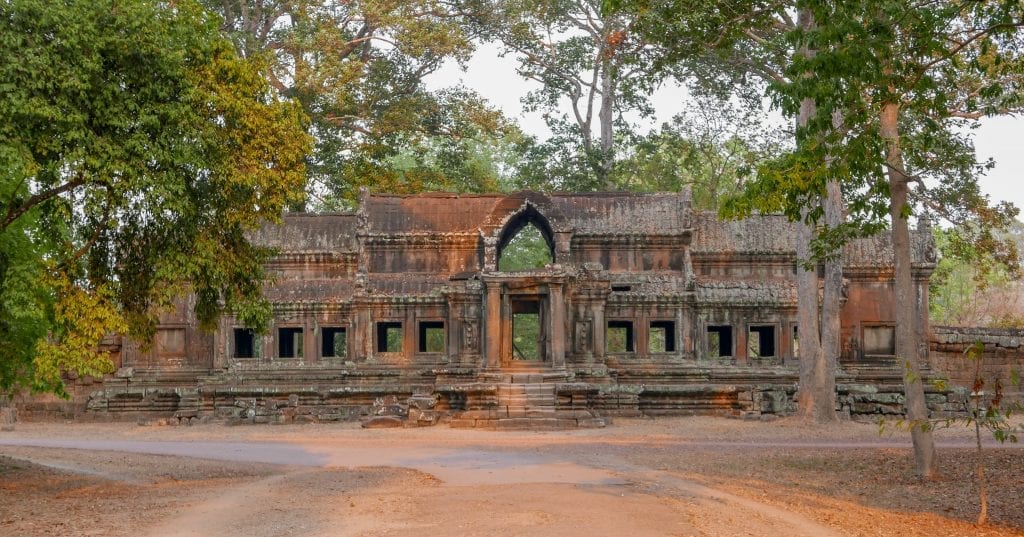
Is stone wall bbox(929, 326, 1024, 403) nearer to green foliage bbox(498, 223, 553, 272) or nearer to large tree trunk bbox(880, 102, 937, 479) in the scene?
large tree trunk bbox(880, 102, 937, 479)

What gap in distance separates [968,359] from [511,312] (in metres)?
13.3

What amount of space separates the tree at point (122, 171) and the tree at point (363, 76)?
19.5m

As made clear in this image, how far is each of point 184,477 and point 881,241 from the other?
2228 centimetres

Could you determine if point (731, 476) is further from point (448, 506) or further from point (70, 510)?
point (70, 510)

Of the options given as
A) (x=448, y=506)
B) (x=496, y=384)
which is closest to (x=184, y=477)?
(x=448, y=506)

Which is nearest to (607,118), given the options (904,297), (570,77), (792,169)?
(570,77)

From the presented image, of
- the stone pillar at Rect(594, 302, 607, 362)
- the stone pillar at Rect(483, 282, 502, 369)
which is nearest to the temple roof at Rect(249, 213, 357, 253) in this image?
the stone pillar at Rect(483, 282, 502, 369)

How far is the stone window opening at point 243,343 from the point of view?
105ft

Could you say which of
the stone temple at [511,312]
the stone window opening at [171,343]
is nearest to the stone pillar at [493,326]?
the stone temple at [511,312]

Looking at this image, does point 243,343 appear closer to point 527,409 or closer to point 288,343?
point 288,343

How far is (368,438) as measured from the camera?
23.5 meters

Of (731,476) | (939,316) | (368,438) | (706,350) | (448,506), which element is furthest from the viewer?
(939,316)

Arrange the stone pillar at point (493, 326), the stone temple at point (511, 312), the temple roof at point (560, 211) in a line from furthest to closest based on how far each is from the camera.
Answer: the temple roof at point (560, 211) → the stone temple at point (511, 312) → the stone pillar at point (493, 326)

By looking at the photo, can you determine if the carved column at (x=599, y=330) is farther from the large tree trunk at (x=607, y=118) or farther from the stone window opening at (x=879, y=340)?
the large tree trunk at (x=607, y=118)
